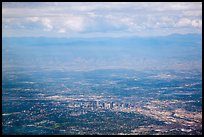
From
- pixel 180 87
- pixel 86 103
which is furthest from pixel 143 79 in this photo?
pixel 86 103

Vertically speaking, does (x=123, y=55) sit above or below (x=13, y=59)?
below

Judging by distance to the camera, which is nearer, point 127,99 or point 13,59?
point 127,99

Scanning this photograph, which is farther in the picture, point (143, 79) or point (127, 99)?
point (143, 79)

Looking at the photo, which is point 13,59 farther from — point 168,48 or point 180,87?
point 168,48

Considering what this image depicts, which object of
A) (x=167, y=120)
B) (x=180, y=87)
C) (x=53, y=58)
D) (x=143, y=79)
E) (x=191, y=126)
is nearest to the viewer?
(x=191, y=126)

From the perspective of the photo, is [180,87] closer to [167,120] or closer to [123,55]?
[167,120]

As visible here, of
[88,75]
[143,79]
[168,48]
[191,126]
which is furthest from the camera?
[168,48]

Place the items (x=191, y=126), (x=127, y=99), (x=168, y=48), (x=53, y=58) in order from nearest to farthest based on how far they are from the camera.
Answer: (x=191, y=126), (x=127, y=99), (x=53, y=58), (x=168, y=48)

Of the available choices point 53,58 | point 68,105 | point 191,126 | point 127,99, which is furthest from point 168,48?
point 191,126

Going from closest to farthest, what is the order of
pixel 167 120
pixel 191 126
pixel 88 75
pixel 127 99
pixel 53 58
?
pixel 191 126 < pixel 167 120 < pixel 127 99 < pixel 88 75 < pixel 53 58
